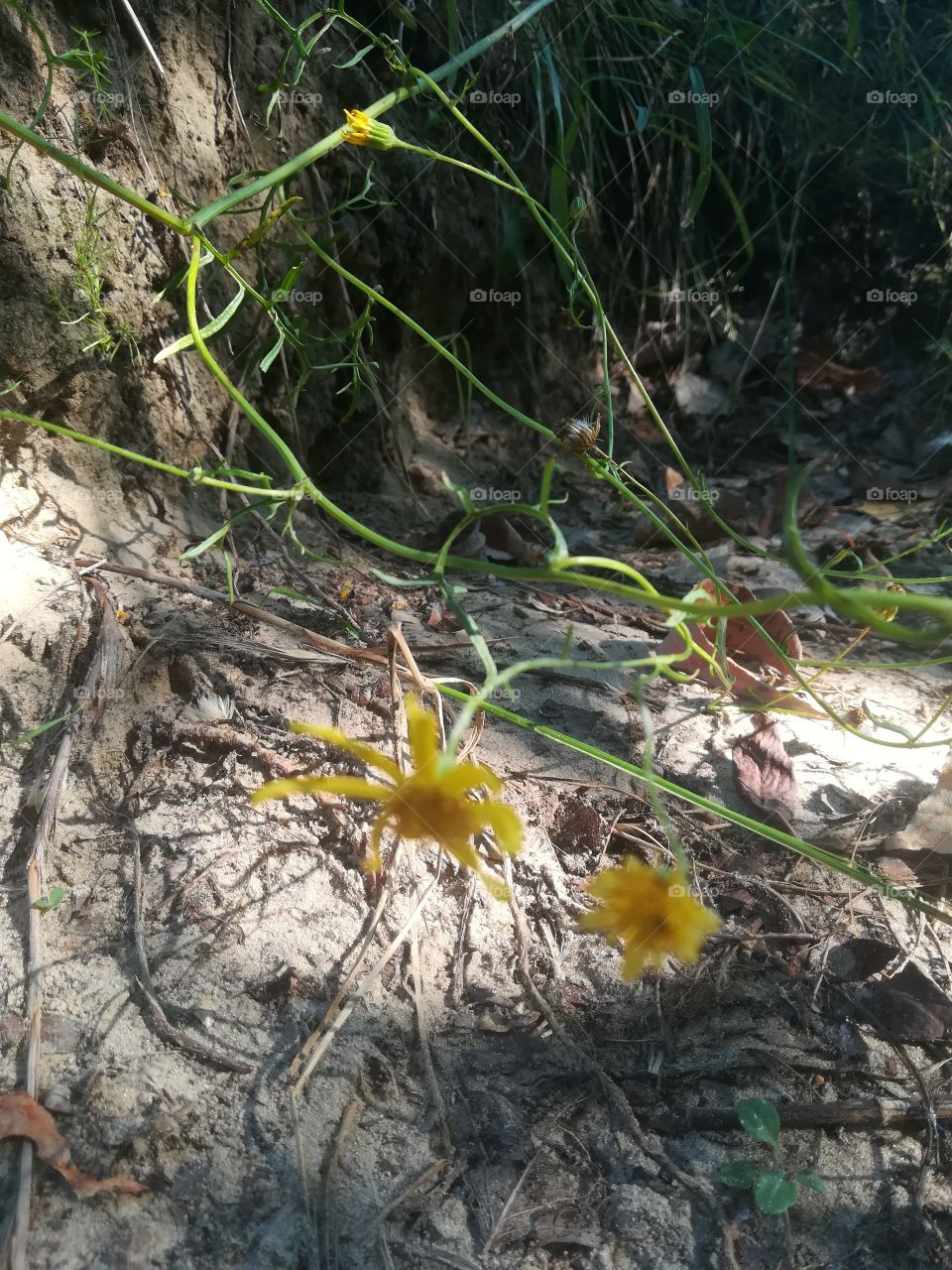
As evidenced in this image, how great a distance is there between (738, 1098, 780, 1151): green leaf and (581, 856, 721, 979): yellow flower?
0.73 ft

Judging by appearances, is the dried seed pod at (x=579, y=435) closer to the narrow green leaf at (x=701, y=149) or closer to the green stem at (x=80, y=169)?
the green stem at (x=80, y=169)

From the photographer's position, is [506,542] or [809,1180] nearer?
[809,1180]

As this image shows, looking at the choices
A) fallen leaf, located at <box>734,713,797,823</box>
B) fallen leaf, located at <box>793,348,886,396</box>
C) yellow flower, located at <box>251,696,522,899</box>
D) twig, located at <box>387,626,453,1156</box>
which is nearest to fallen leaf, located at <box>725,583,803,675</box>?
fallen leaf, located at <box>734,713,797,823</box>

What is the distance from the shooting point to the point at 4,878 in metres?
1.07

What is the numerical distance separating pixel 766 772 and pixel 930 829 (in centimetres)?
23

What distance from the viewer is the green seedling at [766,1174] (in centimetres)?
91

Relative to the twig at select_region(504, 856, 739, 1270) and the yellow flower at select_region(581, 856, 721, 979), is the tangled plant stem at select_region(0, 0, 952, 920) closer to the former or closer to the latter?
the yellow flower at select_region(581, 856, 721, 979)

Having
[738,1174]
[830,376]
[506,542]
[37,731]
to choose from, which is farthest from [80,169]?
[830,376]

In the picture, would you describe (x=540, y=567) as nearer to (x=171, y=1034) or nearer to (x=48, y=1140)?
(x=171, y=1034)

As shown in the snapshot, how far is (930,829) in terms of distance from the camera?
4.29ft

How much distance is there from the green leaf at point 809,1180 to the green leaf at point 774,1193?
0.01m

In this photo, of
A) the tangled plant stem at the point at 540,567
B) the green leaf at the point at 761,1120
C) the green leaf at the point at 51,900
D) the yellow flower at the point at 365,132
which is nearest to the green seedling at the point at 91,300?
the tangled plant stem at the point at 540,567

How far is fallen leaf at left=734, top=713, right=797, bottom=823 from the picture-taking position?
138 cm

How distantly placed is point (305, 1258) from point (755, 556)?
1755 mm
